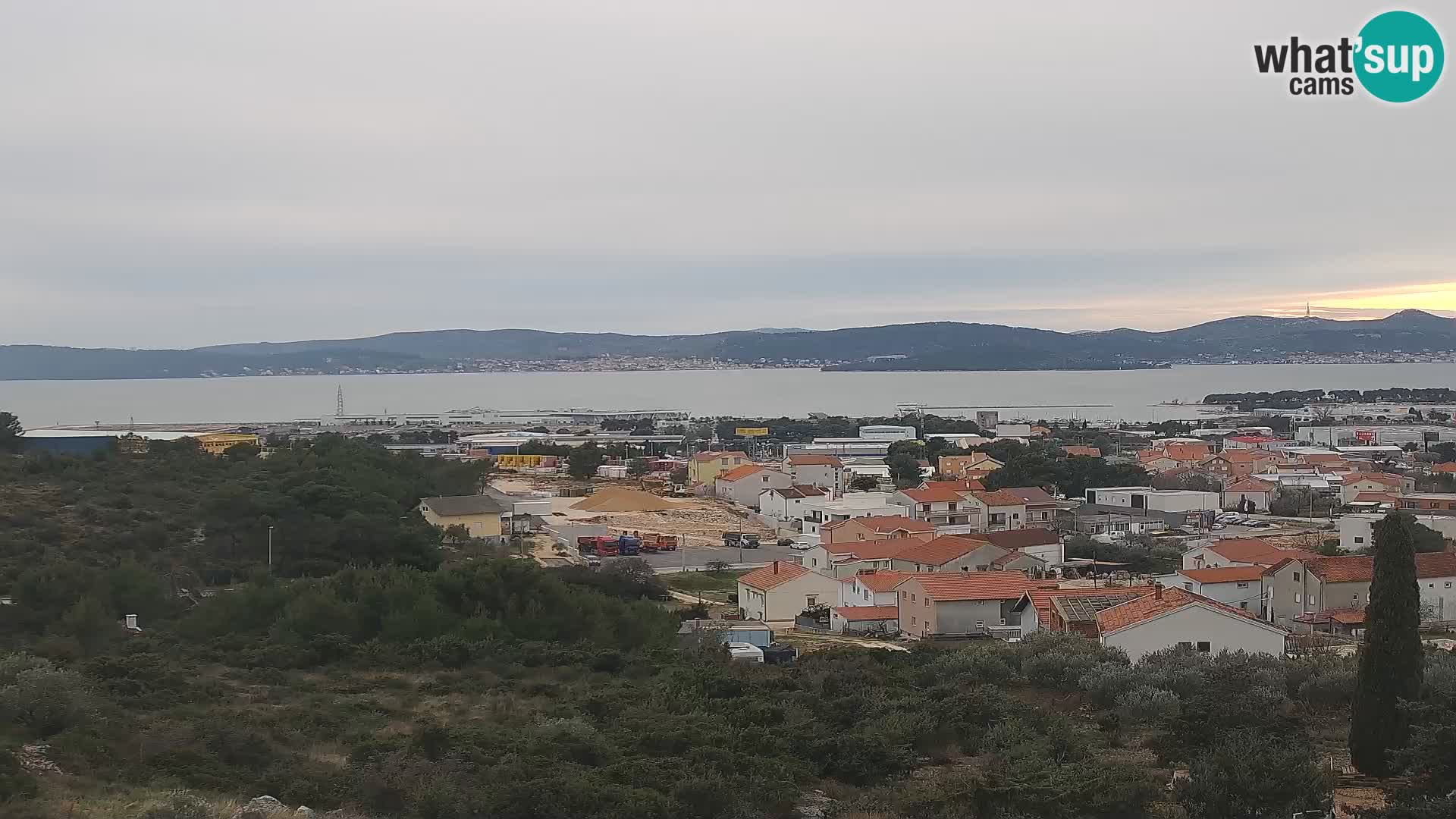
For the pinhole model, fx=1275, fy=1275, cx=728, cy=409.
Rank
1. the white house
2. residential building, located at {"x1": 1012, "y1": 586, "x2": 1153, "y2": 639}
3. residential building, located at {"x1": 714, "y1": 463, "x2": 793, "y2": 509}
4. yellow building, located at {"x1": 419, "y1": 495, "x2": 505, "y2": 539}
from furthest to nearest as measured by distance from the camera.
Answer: residential building, located at {"x1": 714, "y1": 463, "x2": 793, "y2": 509} < the white house < yellow building, located at {"x1": 419, "y1": 495, "x2": 505, "y2": 539} < residential building, located at {"x1": 1012, "y1": 586, "x2": 1153, "y2": 639}

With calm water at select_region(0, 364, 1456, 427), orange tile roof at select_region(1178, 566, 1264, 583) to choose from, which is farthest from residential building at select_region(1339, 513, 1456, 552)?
calm water at select_region(0, 364, 1456, 427)

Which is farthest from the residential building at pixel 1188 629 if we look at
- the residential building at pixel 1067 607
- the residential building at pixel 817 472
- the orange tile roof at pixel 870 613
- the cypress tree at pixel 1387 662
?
the residential building at pixel 817 472

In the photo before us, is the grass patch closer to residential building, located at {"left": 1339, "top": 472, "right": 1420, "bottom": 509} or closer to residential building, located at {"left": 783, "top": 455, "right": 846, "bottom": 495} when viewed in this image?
residential building, located at {"left": 783, "top": 455, "right": 846, "bottom": 495}

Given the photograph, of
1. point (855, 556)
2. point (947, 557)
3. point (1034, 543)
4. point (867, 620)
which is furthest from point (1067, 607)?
point (1034, 543)

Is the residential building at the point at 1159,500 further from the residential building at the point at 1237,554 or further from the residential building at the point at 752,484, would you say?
the residential building at the point at 1237,554

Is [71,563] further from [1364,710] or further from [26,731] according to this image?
[1364,710]

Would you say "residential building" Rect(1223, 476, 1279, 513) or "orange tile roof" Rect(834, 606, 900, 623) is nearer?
"orange tile roof" Rect(834, 606, 900, 623)
